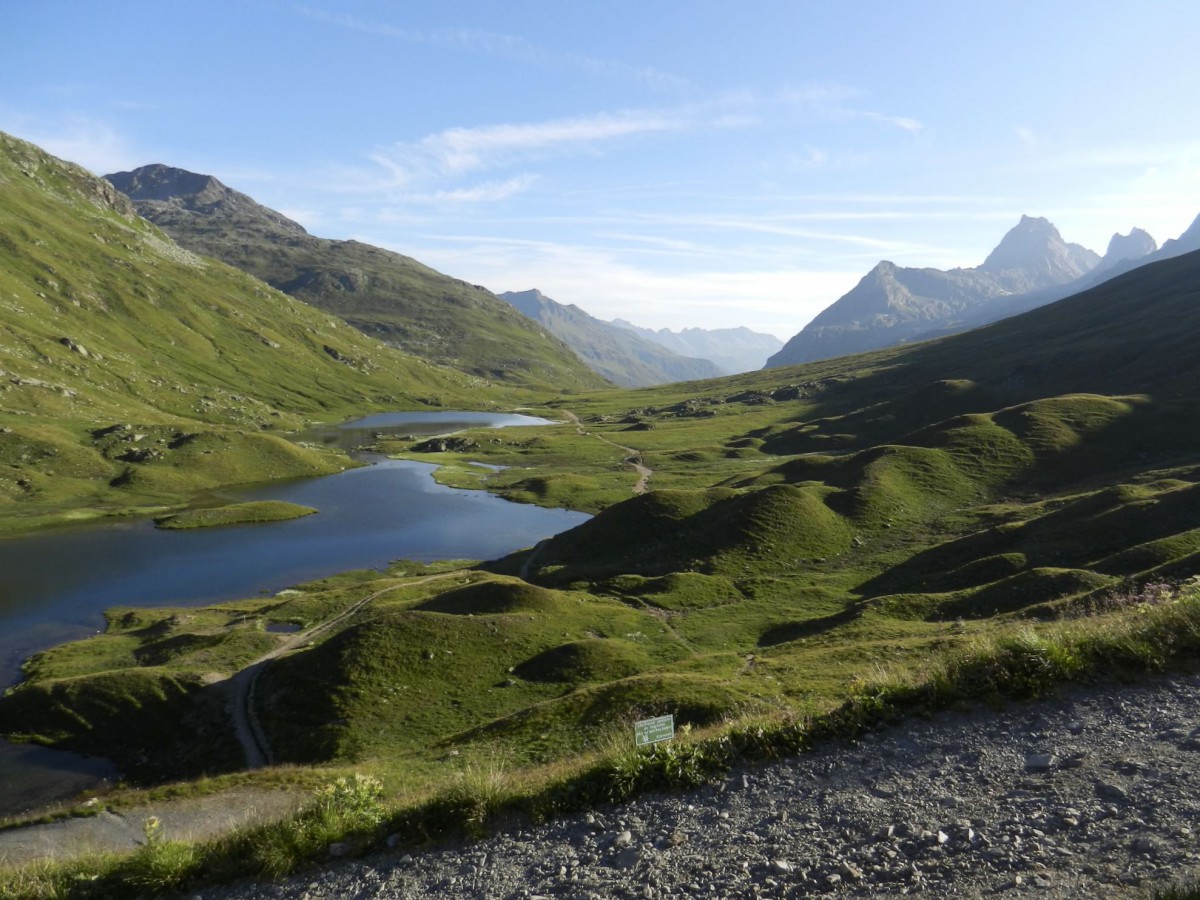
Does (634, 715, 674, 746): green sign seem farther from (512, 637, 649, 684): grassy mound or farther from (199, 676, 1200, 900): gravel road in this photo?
(512, 637, 649, 684): grassy mound

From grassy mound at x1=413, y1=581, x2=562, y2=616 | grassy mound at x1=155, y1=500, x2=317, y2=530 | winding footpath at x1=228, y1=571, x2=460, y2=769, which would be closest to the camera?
winding footpath at x1=228, y1=571, x2=460, y2=769

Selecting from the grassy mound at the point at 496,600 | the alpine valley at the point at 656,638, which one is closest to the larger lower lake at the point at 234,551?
the alpine valley at the point at 656,638

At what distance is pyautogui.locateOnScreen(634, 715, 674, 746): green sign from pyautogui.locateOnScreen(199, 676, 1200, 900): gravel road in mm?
1190

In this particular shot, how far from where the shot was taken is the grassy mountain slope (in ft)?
127

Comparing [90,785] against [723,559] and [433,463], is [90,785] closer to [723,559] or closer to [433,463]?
[723,559]

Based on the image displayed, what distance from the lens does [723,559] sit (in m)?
80.9

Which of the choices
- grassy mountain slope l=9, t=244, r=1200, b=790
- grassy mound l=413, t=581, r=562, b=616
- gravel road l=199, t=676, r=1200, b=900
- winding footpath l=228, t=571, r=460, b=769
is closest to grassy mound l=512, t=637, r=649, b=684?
grassy mountain slope l=9, t=244, r=1200, b=790

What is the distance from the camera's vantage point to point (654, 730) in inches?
581

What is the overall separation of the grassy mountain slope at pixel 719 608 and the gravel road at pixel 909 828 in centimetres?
221

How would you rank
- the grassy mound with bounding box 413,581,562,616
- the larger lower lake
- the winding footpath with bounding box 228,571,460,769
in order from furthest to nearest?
the larger lower lake < the grassy mound with bounding box 413,581,562,616 < the winding footpath with bounding box 228,571,460,769

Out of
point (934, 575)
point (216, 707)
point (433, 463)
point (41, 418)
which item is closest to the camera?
point (216, 707)

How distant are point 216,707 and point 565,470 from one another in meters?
134

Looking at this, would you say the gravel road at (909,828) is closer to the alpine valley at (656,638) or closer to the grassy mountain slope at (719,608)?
the alpine valley at (656,638)

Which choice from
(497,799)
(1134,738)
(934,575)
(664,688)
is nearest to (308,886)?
(497,799)
